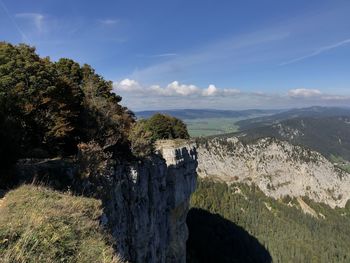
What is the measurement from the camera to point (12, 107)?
957 inches

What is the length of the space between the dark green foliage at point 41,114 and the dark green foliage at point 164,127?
23.2 metres

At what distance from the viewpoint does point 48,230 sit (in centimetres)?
1151

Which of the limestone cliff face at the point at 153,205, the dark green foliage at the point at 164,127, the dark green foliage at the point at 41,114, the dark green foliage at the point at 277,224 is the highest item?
the dark green foliage at the point at 41,114

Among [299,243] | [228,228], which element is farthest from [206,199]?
[299,243]

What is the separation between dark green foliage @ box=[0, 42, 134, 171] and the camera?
2323 centimetres

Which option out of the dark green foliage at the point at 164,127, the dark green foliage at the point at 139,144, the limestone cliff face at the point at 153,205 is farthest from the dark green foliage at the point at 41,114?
the dark green foliage at the point at 164,127

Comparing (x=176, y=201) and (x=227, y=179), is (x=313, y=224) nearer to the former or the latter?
(x=227, y=179)

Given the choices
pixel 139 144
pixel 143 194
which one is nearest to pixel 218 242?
pixel 143 194

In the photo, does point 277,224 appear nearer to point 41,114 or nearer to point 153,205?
point 153,205

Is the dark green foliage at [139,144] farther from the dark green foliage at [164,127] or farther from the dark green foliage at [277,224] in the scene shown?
the dark green foliage at [277,224]

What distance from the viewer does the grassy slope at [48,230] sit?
32.9 feet

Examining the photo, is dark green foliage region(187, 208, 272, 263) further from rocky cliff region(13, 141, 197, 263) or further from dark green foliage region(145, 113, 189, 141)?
rocky cliff region(13, 141, 197, 263)

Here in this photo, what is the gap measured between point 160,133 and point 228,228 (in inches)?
3420

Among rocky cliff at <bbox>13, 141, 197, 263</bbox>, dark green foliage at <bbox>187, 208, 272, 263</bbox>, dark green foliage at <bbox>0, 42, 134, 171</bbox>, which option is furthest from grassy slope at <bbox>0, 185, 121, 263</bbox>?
dark green foliage at <bbox>187, 208, 272, 263</bbox>
